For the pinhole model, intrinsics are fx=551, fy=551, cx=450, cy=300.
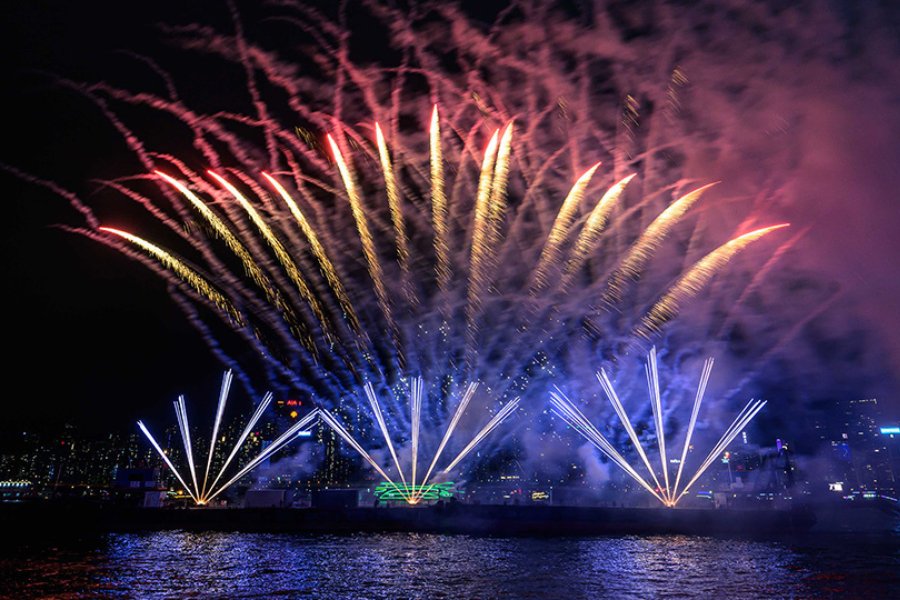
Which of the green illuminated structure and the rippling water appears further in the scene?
the green illuminated structure

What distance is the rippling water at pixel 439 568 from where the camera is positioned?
74.5 feet

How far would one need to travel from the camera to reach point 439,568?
28891mm

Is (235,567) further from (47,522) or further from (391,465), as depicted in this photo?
(391,465)

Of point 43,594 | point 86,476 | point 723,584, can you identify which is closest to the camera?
point 43,594

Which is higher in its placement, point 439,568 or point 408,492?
point 439,568

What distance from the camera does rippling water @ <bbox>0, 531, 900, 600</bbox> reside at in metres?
22.7

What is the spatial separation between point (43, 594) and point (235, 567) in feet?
29.2

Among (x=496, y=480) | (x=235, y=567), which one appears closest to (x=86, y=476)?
(x=496, y=480)

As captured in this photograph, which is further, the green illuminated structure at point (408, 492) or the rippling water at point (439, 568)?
the green illuminated structure at point (408, 492)

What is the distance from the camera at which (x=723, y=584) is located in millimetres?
24938

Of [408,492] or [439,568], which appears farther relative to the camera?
[408,492]

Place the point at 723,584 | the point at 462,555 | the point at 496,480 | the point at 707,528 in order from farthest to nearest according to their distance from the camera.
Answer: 1. the point at 496,480
2. the point at 707,528
3. the point at 462,555
4. the point at 723,584

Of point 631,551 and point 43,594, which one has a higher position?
point 43,594

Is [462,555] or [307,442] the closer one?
[462,555]
